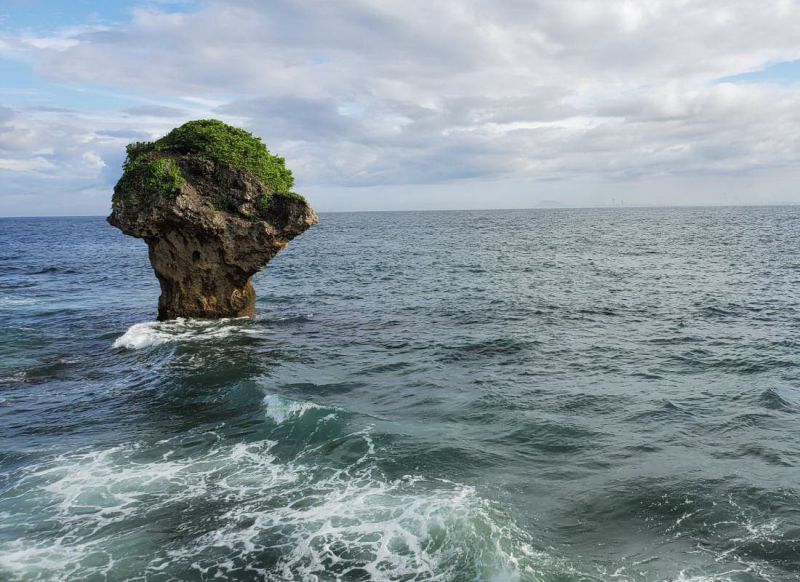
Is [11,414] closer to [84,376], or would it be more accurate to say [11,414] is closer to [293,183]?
[84,376]

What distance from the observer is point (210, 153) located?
3097 centimetres

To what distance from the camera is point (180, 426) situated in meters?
19.1

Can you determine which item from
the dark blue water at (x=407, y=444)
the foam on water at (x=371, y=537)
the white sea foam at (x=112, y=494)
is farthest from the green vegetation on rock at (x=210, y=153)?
the foam on water at (x=371, y=537)

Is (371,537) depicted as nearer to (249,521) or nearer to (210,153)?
(249,521)

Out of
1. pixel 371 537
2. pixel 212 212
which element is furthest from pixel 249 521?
pixel 212 212

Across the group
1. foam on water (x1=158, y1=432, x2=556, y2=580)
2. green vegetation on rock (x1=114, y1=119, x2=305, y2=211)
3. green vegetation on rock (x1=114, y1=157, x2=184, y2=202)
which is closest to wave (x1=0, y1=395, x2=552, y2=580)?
foam on water (x1=158, y1=432, x2=556, y2=580)

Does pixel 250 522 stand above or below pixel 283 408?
below

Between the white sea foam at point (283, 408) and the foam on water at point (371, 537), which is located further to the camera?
the white sea foam at point (283, 408)

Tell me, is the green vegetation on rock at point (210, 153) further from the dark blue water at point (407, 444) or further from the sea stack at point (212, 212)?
the dark blue water at point (407, 444)

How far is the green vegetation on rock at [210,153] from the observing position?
29719 millimetres

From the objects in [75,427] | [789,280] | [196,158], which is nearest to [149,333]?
[196,158]

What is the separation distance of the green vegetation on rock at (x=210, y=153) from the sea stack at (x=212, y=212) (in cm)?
5

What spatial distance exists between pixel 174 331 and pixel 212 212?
6516 millimetres

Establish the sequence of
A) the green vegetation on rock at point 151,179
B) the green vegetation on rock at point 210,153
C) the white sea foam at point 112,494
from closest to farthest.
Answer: the white sea foam at point 112,494, the green vegetation on rock at point 151,179, the green vegetation on rock at point 210,153
